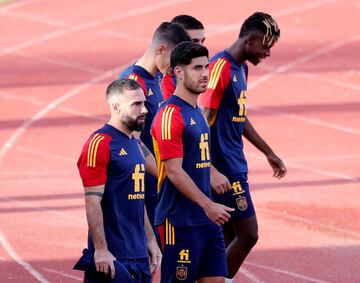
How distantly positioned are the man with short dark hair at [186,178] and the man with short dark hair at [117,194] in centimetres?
38

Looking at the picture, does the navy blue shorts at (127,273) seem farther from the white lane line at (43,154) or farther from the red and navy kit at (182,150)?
the white lane line at (43,154)

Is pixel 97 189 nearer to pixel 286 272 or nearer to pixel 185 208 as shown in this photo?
pixel 185 208

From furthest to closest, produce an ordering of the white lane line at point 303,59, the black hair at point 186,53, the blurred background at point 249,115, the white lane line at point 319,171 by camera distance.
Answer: the white lane line at point 303,59, the white lane line at point 319,171, the blurred background at point 249,115, the black hair at point 186,53

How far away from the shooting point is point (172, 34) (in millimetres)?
8680

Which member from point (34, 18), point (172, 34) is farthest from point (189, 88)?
point (34, 18)

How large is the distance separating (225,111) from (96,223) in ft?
7.51

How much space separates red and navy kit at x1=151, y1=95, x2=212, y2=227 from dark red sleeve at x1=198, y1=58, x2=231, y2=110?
108 centimetres

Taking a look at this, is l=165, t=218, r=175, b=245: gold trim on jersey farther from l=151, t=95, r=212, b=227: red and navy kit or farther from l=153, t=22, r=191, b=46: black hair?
l=153, t=22, r=191, b=46: black hair

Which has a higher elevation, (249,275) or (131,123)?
(131,123)

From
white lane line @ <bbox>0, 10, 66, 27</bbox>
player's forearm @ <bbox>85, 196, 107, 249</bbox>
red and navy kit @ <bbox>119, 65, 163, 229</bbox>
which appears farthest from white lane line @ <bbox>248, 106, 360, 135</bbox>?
player's forearm @ <bbox>85, 196, 107, 249</bbox>

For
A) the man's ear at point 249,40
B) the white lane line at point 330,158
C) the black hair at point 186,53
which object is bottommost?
the white lane line at point 330,158

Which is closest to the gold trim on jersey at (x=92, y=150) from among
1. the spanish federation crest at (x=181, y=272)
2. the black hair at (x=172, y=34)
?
the spanish federation crest at (x=181, y=272)

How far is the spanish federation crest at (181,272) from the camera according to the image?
808cm

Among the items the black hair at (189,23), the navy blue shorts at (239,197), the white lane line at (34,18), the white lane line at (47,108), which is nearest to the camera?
the navy blue shorts at (239,197)
